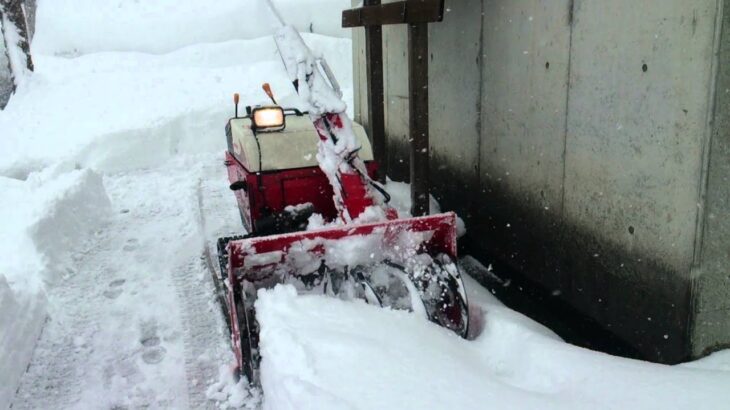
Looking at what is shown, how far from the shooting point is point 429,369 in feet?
10.2

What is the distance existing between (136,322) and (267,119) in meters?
1.92

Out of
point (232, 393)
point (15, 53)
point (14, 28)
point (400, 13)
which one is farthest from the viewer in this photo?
point (15, 53)

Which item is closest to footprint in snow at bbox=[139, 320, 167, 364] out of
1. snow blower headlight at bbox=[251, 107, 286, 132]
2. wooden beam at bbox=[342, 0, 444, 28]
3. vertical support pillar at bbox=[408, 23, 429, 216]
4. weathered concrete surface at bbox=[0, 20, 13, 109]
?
→ snow blower headlight at bbox=[251, 107, 286, 132]

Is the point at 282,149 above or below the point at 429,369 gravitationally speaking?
above

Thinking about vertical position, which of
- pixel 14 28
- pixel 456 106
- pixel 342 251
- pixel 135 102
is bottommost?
pixel 342 251

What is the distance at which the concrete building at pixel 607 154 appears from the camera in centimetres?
330

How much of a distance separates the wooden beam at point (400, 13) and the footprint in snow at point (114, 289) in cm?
348

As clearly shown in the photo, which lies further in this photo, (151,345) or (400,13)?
(400,13)

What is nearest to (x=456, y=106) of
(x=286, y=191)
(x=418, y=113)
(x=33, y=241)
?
(x=418, y=113)

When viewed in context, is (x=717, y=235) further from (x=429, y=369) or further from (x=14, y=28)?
(x=14, y=28)

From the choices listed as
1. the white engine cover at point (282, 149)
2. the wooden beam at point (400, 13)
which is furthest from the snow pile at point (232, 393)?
the wooden beam at point (400, 13)

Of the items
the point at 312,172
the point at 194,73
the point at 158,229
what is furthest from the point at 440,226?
the point at 194,73

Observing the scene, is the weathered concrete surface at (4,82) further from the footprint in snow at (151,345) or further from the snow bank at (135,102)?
the footprint in snow at (151,345)

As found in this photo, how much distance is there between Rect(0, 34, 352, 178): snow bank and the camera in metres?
10.9
